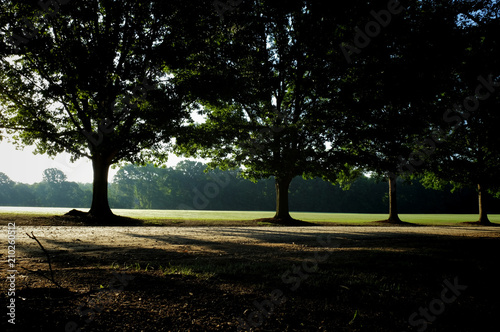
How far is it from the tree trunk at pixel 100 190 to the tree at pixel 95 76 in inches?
2.2

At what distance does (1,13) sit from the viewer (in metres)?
13.6

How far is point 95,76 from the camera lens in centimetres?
1028

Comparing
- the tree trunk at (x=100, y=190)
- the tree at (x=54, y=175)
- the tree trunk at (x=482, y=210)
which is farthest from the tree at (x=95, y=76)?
the tree at (x=54, y=175)

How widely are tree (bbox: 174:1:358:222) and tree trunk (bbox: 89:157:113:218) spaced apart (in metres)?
5.37

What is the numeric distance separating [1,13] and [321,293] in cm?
1814

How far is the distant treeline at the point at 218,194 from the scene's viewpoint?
85.8 meters

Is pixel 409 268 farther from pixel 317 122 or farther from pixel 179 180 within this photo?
pixel 179 180

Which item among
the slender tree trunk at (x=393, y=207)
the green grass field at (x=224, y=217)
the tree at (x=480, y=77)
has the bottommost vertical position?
the green grass field at (x=224, y=217)

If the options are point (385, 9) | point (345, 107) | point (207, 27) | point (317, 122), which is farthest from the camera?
point (317, 122)

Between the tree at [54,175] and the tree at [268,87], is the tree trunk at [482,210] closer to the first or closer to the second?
the tree at [268,87]

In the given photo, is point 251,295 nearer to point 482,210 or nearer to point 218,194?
point 482,210

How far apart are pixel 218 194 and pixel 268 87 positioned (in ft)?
277

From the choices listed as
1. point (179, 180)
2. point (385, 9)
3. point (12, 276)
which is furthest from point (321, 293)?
point (179, 180)

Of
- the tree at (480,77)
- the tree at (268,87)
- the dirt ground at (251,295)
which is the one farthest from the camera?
the tree at (268,87)
